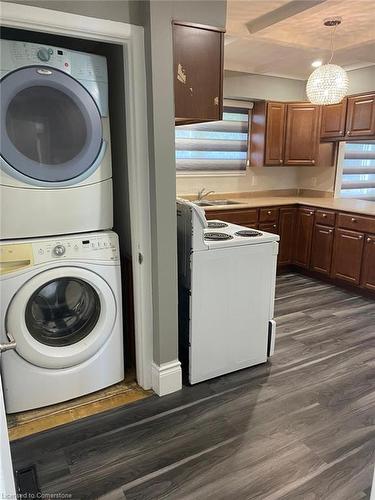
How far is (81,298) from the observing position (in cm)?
225

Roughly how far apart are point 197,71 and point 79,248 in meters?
1.18

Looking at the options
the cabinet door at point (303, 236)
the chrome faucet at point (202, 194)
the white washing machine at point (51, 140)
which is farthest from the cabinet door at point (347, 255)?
the white washing machine at point (51, 140)

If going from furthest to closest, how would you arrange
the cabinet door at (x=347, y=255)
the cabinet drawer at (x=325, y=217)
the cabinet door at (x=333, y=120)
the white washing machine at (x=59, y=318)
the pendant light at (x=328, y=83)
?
the cabinet door at (x=333, y=120) → the cabinet drawer at (x=325, y=217) → the cabinet door at (x=347, y=255) → the pendant light at (x=328, y=83) → the white washing machine at (x=59, y=318)

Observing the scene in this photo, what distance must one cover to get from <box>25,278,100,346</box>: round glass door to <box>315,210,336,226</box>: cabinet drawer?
2905 millimetres

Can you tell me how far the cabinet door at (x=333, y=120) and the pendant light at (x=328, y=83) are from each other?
128cm

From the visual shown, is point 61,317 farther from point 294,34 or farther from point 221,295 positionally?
point 294,34

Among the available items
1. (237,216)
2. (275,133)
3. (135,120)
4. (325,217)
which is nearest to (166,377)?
(135,120)

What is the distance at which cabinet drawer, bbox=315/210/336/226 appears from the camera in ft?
13.5

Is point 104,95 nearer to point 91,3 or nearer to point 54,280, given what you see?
point 91,3

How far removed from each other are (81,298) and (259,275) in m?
1.14

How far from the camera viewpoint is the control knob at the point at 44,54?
5.97 ft

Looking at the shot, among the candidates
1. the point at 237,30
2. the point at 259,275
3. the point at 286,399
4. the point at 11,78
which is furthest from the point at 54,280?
the point at 237,30

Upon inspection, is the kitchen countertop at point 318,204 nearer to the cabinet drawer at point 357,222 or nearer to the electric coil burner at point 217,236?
the cabinet drawer at point 357,222

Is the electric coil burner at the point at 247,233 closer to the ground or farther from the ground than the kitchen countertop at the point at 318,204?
farther from the ground
